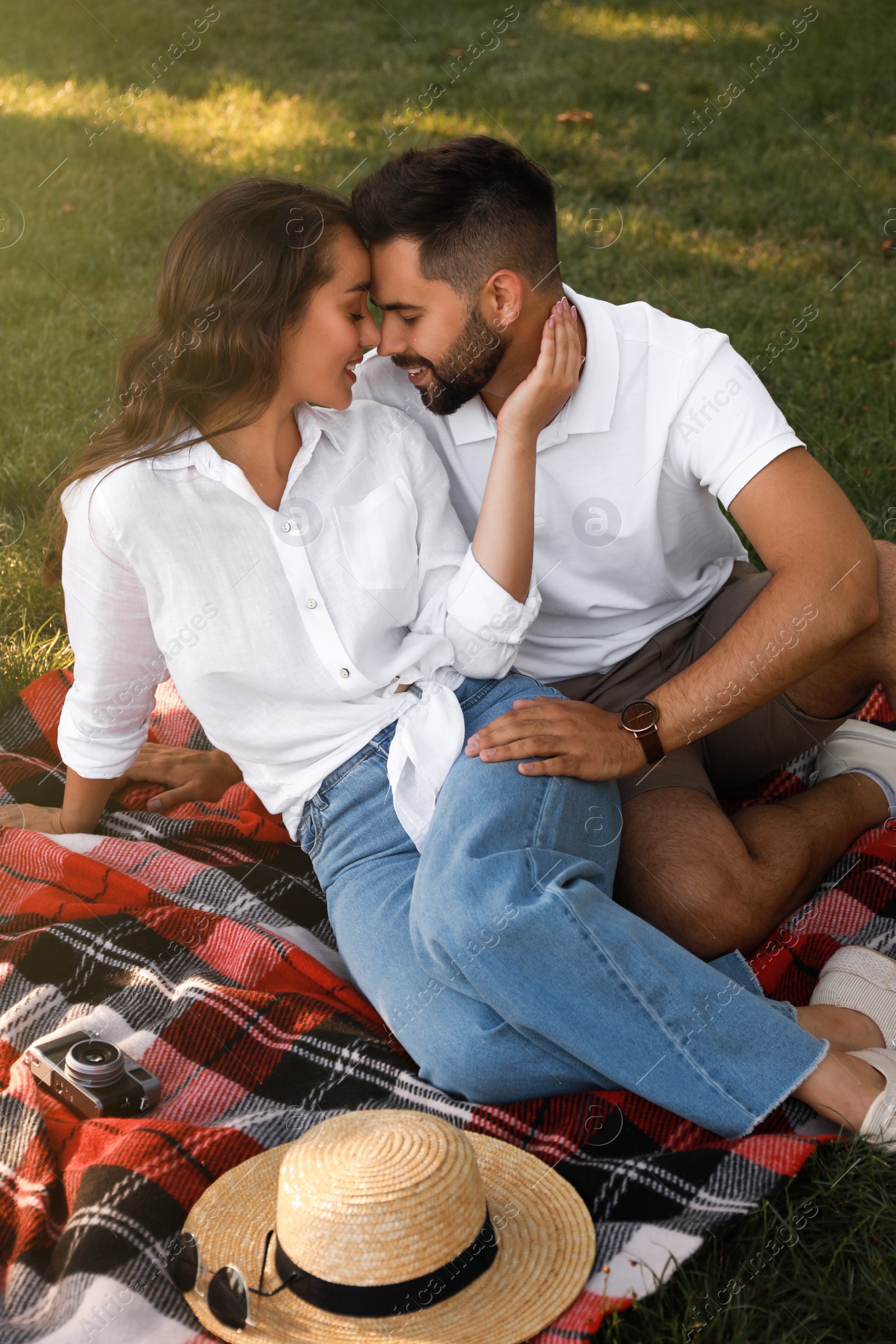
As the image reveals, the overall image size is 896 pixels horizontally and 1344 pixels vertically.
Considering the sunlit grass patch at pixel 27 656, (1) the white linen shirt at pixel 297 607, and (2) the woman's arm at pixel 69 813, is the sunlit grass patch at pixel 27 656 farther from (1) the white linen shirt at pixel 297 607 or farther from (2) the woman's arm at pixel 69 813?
(1) the white linen shirt at pixel 297 607

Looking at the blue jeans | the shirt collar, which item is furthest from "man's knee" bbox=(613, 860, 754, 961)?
the shirt collar

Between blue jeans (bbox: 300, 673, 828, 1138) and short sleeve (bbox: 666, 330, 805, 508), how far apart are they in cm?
76

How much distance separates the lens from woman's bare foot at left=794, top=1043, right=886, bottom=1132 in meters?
1.88

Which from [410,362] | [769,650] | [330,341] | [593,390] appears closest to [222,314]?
[330,341]

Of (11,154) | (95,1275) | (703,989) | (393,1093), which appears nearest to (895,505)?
(703,989)

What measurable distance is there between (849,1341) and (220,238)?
2.15 metres

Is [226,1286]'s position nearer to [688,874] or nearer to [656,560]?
[688,874]

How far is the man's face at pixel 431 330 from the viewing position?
2.50 meters

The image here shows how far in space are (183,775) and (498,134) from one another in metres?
4.74

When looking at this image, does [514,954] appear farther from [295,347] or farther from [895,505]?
[895,505]

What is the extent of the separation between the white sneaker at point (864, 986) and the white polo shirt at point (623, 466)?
2.78 feet

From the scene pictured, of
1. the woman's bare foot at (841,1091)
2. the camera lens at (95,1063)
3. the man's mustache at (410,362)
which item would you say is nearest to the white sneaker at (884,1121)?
the woman's bare foot at (841,1091)

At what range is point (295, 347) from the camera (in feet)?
7.61

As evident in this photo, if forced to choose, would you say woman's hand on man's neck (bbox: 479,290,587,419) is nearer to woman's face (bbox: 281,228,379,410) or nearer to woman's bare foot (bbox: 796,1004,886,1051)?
woman's face (bbox: 281,228,379,410)
